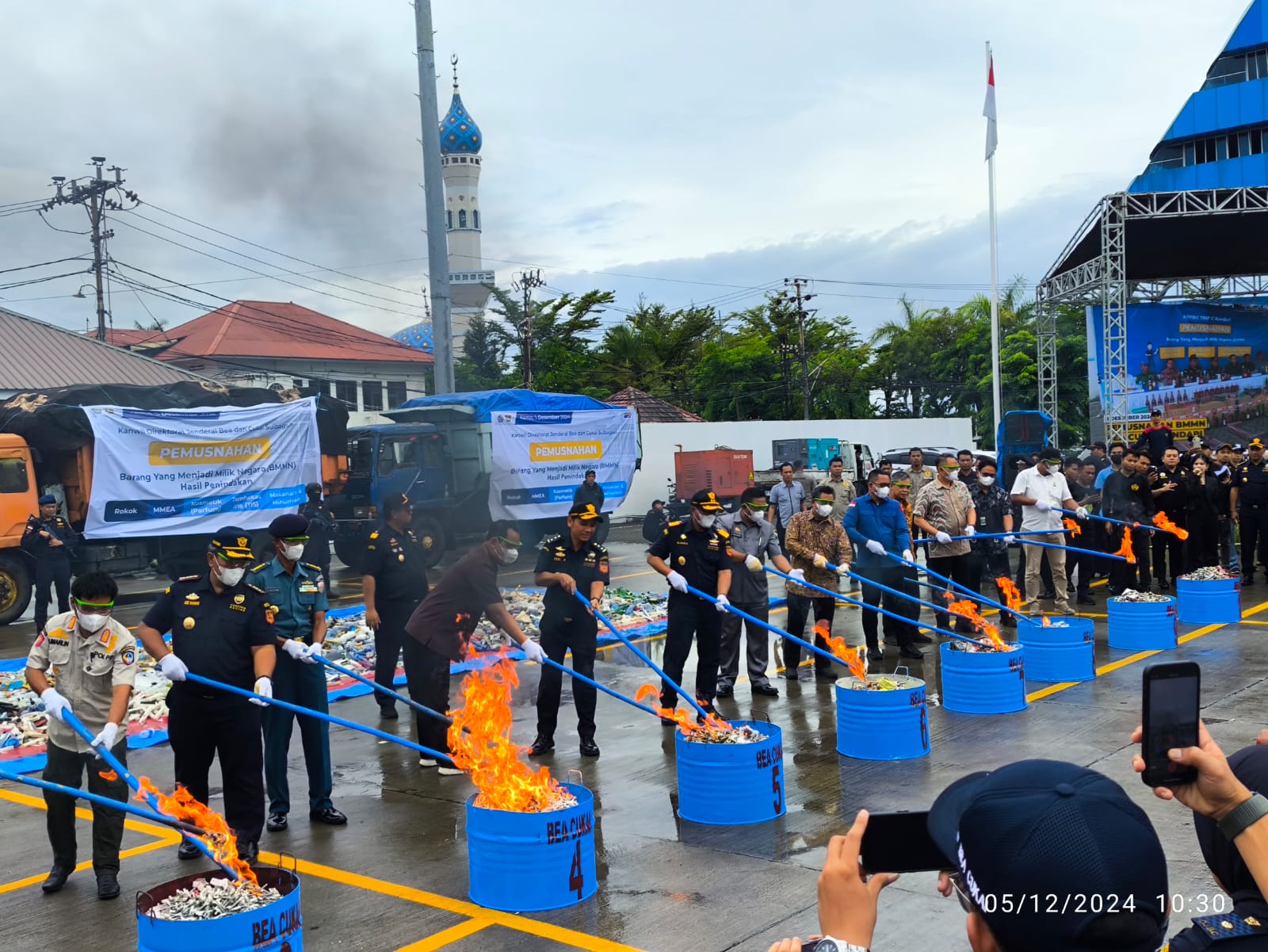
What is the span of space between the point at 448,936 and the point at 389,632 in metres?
4.53

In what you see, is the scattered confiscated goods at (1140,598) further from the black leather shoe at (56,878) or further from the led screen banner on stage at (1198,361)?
the led screen banner on stage at (1198,361)

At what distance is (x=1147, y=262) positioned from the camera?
28.6 metres

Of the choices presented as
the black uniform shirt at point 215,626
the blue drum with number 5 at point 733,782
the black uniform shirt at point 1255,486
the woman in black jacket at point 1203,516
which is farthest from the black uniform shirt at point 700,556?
the black uniform shirt at point 1255,486

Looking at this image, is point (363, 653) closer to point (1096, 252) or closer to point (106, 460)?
point (106, 460)

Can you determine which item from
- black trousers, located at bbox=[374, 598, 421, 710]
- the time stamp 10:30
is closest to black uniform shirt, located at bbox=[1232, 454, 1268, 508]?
black trousers, located at bbox=[374, 598, 421, 710]

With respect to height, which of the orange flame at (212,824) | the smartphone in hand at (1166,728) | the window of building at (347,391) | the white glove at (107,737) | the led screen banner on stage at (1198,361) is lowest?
the orange flame at (212,824)

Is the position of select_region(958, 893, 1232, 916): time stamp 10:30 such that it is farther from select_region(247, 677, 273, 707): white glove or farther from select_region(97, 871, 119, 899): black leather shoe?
select_region(97, 871, 119, 899): black leather shoe

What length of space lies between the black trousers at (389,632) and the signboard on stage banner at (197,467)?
9903 mm

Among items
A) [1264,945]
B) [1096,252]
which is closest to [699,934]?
[1264,945]

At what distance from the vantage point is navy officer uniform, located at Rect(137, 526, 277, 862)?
6.05 m

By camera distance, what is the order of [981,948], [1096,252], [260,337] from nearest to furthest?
[981,948] < [1096,252] < [260,337]

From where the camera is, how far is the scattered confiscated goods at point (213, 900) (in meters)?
4.59

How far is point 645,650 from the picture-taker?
12.8 metres

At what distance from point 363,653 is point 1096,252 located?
2344 centimetres
